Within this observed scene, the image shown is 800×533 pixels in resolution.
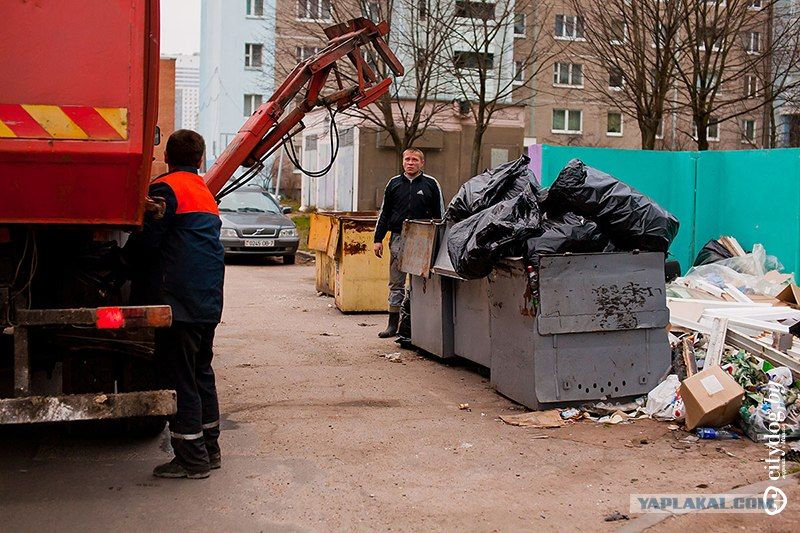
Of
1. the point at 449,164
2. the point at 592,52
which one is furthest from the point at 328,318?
the point at 449,164

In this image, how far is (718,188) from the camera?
12.3 meters

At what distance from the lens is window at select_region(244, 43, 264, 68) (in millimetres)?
50625

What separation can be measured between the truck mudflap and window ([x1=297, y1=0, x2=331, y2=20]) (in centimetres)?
1972

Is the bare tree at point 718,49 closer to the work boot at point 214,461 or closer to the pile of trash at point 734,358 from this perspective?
the pile of trash at point 734,358

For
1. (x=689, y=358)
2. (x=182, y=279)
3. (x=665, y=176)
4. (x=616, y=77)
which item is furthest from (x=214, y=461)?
(x=616, y=77)

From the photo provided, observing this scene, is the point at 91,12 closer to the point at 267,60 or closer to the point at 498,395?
the point at 498,395

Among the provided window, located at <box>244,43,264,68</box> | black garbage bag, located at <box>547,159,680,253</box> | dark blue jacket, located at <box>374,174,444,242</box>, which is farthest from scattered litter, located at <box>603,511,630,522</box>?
window, located at <box>244,43,264,68</box>

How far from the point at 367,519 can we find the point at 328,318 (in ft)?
24.2

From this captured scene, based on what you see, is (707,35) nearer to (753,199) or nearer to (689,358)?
(753,199)

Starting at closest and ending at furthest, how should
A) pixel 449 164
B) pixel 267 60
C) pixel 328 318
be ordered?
pixel 328 318, pixel 449 164, pixel 267 60

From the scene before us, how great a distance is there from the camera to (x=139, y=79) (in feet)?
14.1

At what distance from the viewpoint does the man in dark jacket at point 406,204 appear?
993cm

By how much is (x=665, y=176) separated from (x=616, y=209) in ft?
20.5

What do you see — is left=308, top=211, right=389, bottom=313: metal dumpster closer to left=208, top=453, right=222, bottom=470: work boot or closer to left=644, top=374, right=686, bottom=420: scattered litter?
left=644, top=374, right=686, bottom=420: scattered litter
